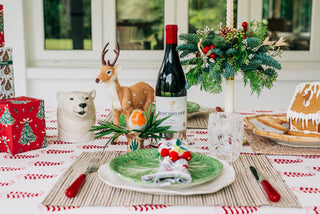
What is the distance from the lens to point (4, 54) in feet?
3.30

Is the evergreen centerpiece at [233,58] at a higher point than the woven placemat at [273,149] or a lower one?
higher

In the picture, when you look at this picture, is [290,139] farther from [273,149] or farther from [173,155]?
[173,155]

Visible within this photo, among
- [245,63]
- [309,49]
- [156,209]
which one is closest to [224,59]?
[245,63]

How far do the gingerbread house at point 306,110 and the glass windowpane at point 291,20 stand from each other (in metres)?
1.89

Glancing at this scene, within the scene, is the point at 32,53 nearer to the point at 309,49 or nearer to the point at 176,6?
the point at 176,6

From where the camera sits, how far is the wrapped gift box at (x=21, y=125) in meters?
0.90

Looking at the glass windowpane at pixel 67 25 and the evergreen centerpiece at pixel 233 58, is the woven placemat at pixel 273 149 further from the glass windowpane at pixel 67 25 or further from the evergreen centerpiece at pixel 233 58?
the glass windowpane at pixel 67 25

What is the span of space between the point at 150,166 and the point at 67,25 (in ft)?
7.80

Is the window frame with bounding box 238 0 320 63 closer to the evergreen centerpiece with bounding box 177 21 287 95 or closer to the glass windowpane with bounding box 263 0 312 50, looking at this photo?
the glass windowpane with bounding box 263 0 312 50

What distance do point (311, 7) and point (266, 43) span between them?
2.09 meters

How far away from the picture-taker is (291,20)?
2791mm

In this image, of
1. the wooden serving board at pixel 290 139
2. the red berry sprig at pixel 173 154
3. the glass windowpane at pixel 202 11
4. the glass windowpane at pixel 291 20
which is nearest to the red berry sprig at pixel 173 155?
the red berry sprig at pixel 173 154

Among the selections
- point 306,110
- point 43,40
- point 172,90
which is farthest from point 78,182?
point 43,40

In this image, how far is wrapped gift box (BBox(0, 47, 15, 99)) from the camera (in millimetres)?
992
